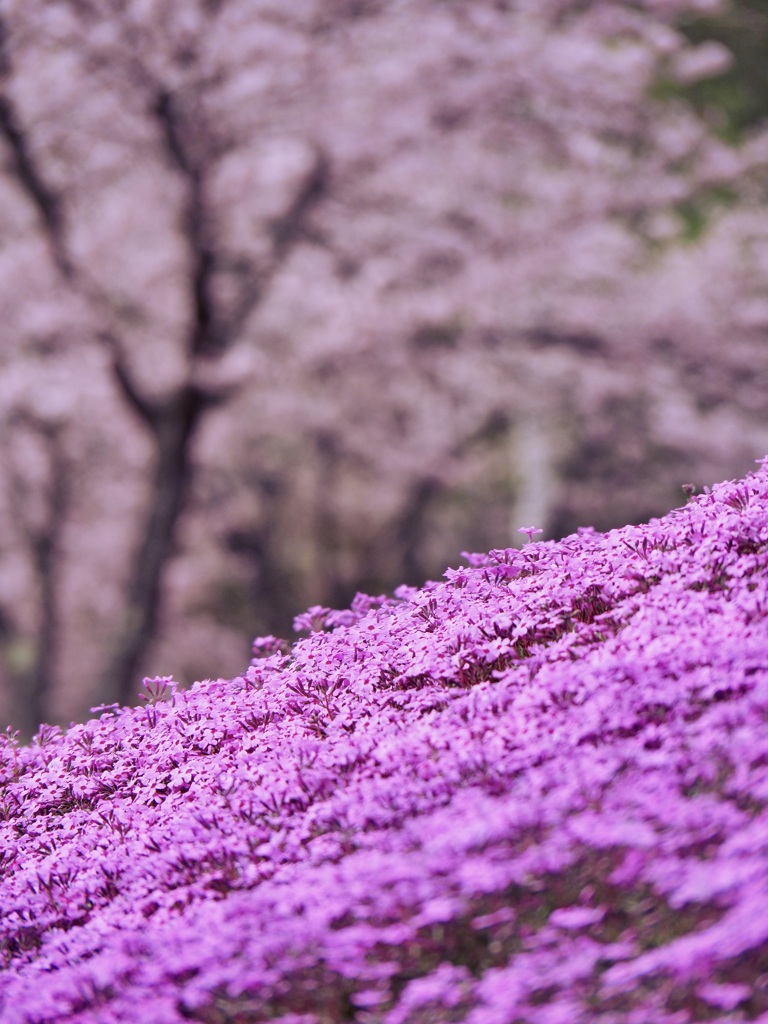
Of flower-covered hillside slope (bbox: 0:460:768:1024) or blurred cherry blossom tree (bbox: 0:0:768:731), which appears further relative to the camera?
blurred cherry blossom tree (bbox: 0:0:768:731)

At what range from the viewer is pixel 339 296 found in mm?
19047

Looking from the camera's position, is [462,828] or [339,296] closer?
[462,828]

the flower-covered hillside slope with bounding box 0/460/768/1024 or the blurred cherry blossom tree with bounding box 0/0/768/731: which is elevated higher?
the blurred cherry blossom tree with bounding box 0/0/768/731

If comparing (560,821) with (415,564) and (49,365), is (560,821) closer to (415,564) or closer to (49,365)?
(49,365)

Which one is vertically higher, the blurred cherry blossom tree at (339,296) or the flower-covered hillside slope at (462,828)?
the blurred cherry blossom tree at (339,296)

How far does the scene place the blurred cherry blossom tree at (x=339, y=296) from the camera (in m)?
14.5

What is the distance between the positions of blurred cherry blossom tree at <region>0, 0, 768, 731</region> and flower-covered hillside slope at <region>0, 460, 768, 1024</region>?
1063cm

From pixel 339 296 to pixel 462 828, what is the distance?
16.9 metres

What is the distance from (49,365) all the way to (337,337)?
16.2ft

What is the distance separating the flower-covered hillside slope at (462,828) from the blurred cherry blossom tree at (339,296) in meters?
10.6

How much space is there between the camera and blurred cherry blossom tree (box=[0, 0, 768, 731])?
14.5m

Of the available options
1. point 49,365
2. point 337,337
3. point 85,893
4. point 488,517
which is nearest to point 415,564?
point 488,517

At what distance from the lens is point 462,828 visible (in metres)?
2.72

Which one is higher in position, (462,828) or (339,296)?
(339,296)
